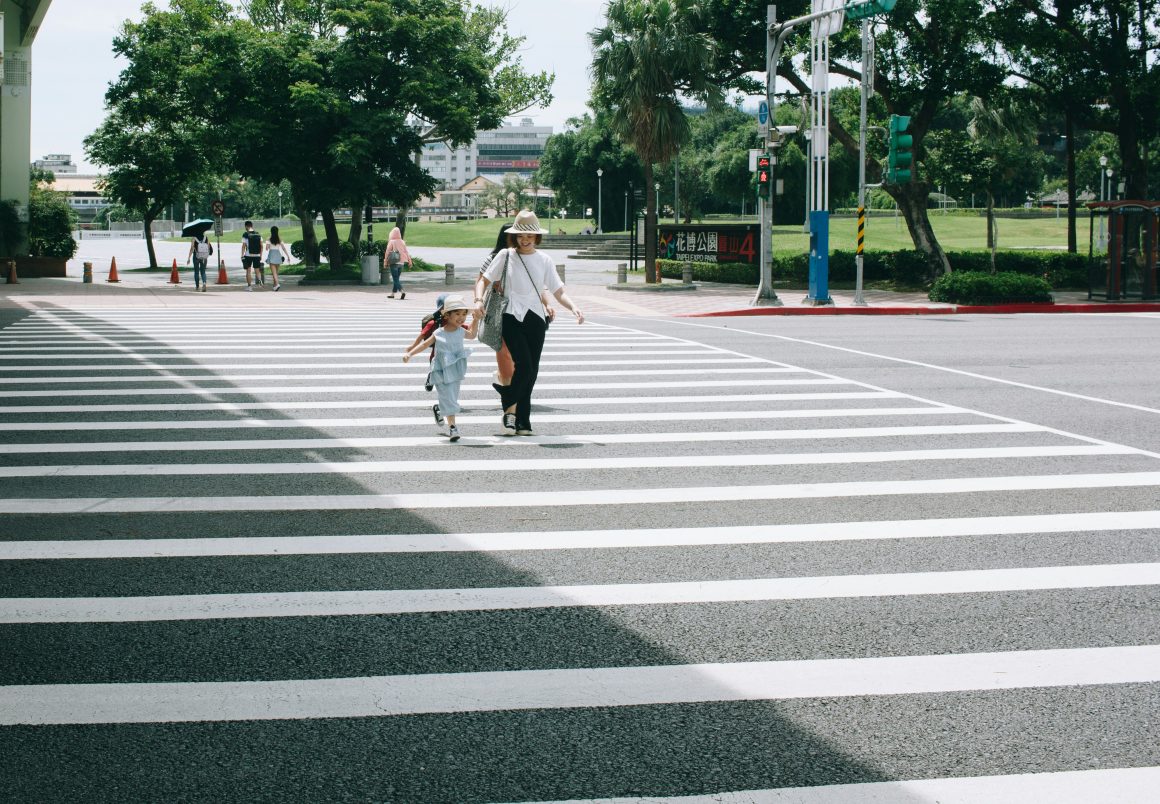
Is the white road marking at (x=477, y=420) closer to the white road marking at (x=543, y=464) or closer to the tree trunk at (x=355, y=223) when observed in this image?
the white road marking at (x=543, y=464)

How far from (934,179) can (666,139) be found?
61.7 ft

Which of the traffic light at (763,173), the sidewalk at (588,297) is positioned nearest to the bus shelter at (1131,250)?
the sidewalk at (588,297)

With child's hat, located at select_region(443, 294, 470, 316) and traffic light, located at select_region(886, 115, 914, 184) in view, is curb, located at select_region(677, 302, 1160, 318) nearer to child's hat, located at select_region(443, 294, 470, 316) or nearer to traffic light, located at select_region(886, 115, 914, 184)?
traffic light, located at select_region(886, 115, 914, 184)

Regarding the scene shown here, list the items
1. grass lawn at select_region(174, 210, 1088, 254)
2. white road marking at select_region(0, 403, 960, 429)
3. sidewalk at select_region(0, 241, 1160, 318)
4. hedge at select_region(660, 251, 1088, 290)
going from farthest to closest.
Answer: grass lawn at select_region(174, 210, 1088, 254) < hedge at select_region(660, 251, 1088, 290) < sidewalk at select_region(0, 241, 1160, 318) < white road marking at select_region(0, 403, 960, 429)

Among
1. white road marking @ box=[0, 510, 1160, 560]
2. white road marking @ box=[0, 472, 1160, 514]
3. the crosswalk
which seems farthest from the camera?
white road marking @ box=[0, 472, 1160, 514]

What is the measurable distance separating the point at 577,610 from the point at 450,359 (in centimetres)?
483

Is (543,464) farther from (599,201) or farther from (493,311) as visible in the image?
(599,201)

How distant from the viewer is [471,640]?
16.4ft

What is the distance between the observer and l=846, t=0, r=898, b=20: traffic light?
857 inches

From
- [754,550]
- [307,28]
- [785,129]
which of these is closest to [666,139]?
[785,129]

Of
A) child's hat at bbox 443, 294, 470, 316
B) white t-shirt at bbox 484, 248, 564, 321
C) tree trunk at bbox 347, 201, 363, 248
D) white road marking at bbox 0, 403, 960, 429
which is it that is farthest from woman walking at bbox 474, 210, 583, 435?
tree trunk at bbox 347, 201, 363, 248

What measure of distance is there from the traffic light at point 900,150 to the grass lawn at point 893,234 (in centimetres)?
3292

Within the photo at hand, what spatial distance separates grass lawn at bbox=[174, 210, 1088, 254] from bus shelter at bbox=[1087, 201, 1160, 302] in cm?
3000

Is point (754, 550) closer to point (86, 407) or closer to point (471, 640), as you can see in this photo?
point (471, 640)
